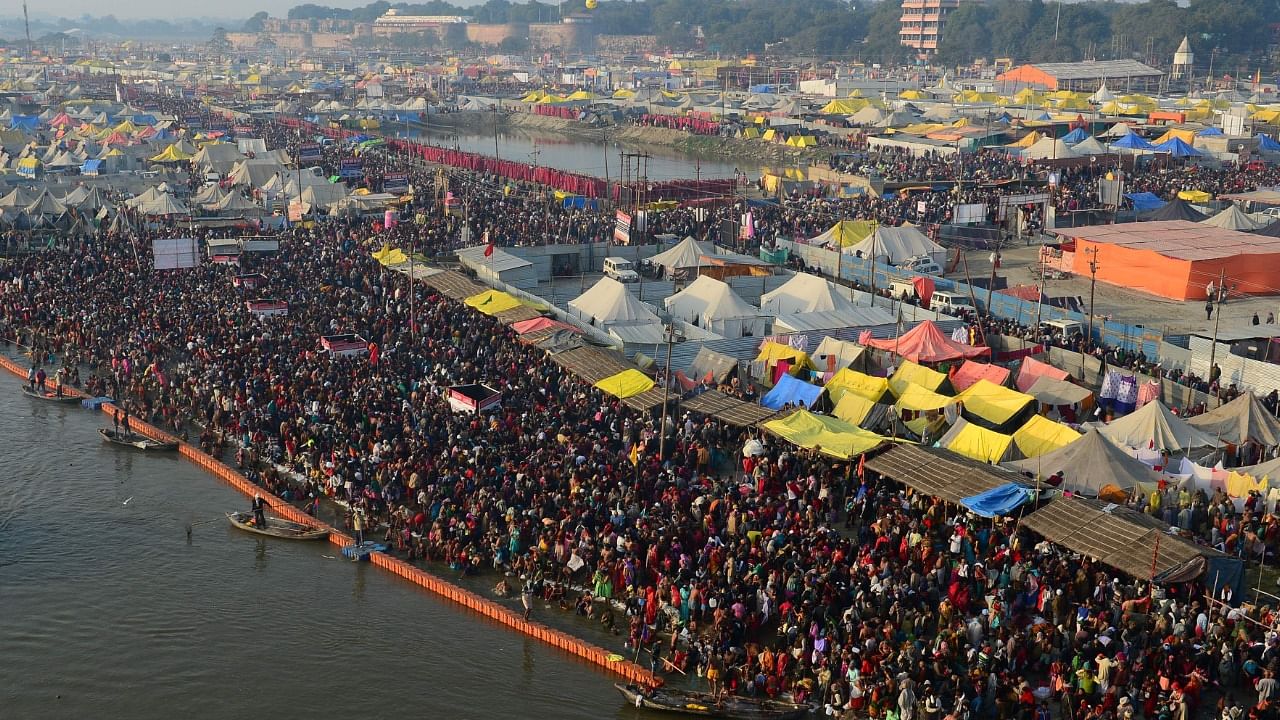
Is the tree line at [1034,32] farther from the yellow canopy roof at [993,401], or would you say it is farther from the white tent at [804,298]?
the yellow canopy roof at [993,401]

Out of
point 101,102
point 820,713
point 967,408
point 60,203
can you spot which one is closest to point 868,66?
point 101,102

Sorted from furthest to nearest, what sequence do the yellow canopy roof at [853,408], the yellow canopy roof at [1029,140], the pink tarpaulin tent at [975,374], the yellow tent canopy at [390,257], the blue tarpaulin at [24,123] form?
the blue tarpaulin at [24,123] < the yellow canopy roof at [1029,140] < the yellow tent canopy at [390,257] < the pink tarpaulin tent at [975,374] < the yellow canopy roof at [853,408]

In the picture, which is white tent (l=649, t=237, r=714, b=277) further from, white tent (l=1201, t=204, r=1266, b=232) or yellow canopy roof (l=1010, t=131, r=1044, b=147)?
yellow canopy roof (l=1010, t=131, r=1044, b=147)

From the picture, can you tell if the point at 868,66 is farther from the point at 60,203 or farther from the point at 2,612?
the point at 2,612

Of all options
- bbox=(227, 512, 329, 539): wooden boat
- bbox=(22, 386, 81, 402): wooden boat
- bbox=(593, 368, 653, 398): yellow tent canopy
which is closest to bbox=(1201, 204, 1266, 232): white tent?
bbox=(593, 368, 653, 398): yellow tent canopy

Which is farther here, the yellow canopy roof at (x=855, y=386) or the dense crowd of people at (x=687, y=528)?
the yellow canopy roof at (x=855, y=386)

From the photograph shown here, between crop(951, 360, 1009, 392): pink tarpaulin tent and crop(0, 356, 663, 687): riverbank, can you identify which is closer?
crop(0, 356, 663, 687): riverbank

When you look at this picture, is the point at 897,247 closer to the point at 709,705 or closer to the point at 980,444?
the point at 980,444

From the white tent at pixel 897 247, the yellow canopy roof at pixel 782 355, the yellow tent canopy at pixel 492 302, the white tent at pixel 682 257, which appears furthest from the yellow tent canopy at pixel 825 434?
the white tent at pixel 897 247
